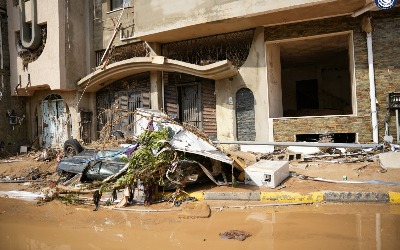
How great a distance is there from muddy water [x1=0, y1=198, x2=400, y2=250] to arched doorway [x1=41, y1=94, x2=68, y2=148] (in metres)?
10.6

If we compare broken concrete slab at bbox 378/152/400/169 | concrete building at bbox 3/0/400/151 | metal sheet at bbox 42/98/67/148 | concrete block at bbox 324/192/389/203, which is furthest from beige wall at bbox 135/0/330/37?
metal sheet at bbox 42/98/67/148

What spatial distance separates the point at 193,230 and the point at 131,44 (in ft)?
38.4

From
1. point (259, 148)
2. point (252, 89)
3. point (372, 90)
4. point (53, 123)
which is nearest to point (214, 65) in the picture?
point (252, 89)

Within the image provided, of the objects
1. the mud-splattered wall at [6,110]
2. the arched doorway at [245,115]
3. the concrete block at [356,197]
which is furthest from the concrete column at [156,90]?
the concrete block at [356,197]

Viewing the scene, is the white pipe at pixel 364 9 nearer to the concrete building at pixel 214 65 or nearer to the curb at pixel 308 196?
the concrete building at pixel 214 65

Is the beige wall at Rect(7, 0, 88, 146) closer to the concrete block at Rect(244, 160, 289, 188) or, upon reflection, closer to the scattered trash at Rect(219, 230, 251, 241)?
the concrete block at Rect(244, 160, 289, 188)

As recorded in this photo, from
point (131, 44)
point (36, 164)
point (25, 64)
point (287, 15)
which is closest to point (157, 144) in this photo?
point (287, 15)

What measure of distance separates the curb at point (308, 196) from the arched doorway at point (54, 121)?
1197cm

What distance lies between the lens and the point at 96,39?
14.9 m

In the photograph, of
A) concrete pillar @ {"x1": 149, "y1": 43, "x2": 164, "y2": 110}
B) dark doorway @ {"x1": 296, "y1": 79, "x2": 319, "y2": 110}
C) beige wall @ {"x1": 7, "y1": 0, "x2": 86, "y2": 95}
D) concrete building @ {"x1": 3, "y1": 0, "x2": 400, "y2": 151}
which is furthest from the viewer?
dark doorway @ {"x1": 296, "y1": 79, "x2": 319, "y2": 110}

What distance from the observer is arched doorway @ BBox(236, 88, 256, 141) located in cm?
1108

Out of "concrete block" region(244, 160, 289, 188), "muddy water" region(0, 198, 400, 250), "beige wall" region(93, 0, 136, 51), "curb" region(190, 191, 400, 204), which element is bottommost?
"muddy water" region(0, 198, 400, 250)

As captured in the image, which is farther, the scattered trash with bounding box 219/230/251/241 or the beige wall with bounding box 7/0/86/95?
the beige wall with bounding box 7/0/86/95

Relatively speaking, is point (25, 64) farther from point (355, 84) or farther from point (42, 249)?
point (355, 84)
